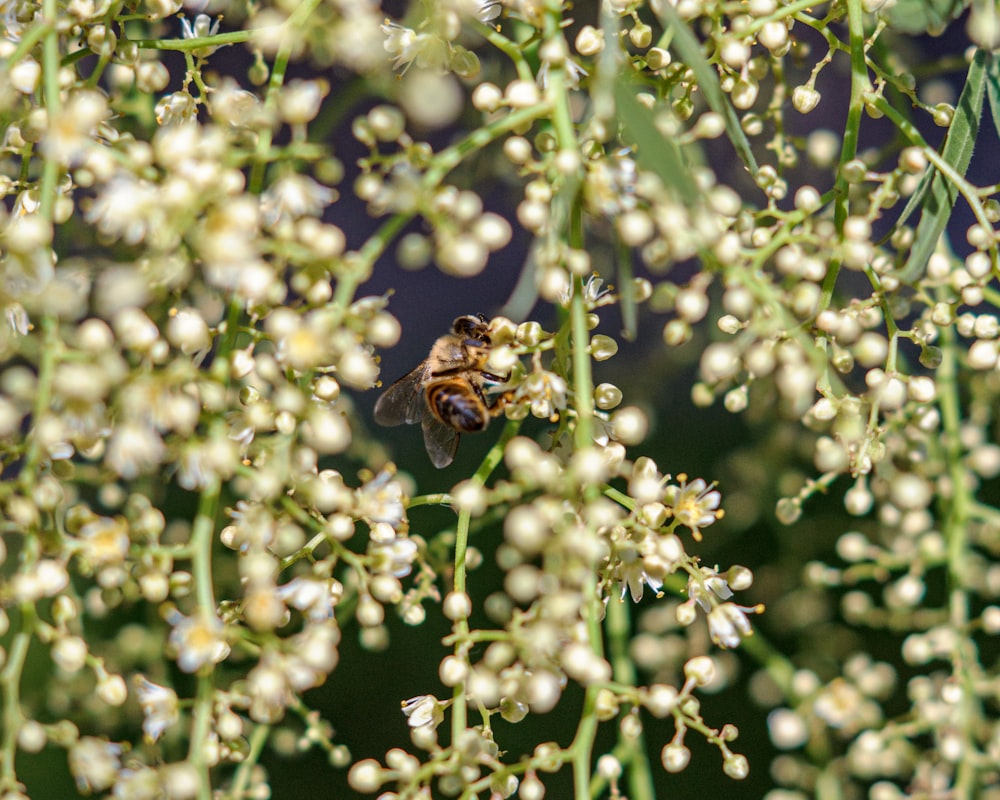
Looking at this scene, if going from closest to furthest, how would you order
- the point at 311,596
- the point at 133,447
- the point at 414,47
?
the point at 133,447
the point at 311,596
the point at 414,47

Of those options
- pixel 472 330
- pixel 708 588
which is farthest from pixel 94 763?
pixel 472 330

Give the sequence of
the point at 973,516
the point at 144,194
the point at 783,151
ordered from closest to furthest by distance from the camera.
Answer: the point at 144,194 < the point at 973,516 < the point at 783,151

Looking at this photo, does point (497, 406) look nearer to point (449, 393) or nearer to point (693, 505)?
point (449, 393)

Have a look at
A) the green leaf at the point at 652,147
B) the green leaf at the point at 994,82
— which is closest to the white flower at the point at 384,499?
the green leaf at the point at 652,147

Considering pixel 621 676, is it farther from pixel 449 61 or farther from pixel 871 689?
pixel 449 61

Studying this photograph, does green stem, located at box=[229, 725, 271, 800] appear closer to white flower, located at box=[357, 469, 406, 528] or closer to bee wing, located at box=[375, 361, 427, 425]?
white flower, located at box=[357, 469, 406, 528]

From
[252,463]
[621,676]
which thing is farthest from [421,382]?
[621,676]
